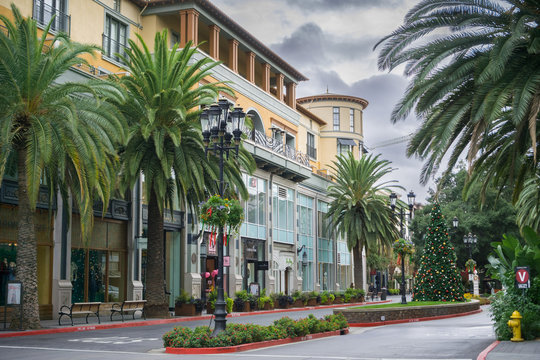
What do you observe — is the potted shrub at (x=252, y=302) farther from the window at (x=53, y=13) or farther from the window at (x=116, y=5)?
the window at (x=116, y=5)

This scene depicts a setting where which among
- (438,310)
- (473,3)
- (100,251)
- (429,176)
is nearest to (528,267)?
(429,176)

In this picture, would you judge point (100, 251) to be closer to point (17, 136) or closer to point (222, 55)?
point (17, 136)

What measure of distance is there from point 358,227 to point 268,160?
37.0ft

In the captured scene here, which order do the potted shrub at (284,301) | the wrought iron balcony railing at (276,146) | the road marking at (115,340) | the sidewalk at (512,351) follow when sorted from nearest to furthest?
the sidewalk at (512,351), the road marking at (115,340), the potted shrub at (284,301), the wrought iron balcony railing at (276,146)

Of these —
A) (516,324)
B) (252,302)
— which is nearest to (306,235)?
(252,302)

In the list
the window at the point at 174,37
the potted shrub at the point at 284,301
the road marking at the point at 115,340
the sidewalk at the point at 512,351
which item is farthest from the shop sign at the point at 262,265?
the sidewalk at the point at 512,351

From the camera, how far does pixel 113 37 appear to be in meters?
36.9

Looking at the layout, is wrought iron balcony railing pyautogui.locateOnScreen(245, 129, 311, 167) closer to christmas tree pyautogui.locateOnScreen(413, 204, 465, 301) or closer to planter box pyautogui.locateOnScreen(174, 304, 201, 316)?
christmas tree pyautogui.locateOnScreen(413, 204, 465, 301)

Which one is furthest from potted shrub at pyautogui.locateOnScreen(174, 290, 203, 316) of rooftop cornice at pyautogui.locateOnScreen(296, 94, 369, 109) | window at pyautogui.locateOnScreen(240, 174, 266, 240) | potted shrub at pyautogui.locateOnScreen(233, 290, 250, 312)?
rooftop cornice at pyautogui.locateOnScreen(296, 94, 369, 109)

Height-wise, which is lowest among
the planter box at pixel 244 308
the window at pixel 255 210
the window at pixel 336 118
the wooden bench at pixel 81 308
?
the planter box at pixel 244 308

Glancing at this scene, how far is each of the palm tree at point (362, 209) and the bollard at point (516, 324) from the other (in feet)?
117

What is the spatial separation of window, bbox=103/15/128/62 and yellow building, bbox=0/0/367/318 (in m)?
0.07

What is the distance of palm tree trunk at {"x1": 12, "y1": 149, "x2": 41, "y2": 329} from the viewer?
22.9 metres

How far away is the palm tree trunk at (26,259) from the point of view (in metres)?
22.9
